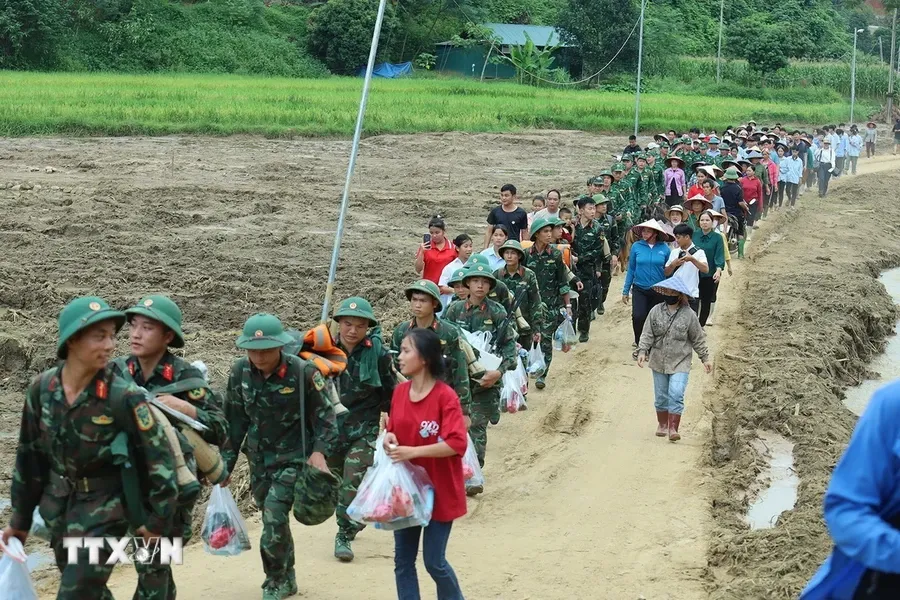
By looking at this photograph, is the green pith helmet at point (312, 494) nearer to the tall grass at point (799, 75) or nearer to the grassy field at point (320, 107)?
the grassy field at point (320, 107)

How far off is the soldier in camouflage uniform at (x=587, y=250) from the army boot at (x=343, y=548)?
7377mm

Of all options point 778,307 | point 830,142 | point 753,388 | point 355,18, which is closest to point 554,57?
point 355,18

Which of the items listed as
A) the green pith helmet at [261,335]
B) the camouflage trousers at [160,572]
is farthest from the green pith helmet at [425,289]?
the camouflage trousers at [160,572]

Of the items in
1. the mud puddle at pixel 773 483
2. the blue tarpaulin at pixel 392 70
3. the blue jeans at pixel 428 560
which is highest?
the blue tarpaulin at pixel 392 70

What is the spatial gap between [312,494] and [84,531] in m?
1.95

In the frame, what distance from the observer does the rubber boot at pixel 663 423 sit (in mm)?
11406

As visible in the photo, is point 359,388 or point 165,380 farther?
point 359,388

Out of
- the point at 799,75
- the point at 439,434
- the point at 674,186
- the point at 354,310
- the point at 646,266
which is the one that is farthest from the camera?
the point at 799,75

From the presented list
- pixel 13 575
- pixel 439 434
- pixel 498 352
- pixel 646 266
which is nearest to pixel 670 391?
pixel 498 352

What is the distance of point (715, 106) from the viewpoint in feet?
176

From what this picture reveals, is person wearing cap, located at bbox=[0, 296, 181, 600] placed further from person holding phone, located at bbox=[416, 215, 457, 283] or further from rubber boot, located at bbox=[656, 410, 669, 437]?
person holding phone, located at bbox=[416, 215, 457, 283]

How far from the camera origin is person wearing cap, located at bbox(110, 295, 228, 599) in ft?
19.8

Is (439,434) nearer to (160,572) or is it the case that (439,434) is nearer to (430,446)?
(430,446)

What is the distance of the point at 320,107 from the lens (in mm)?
43125
